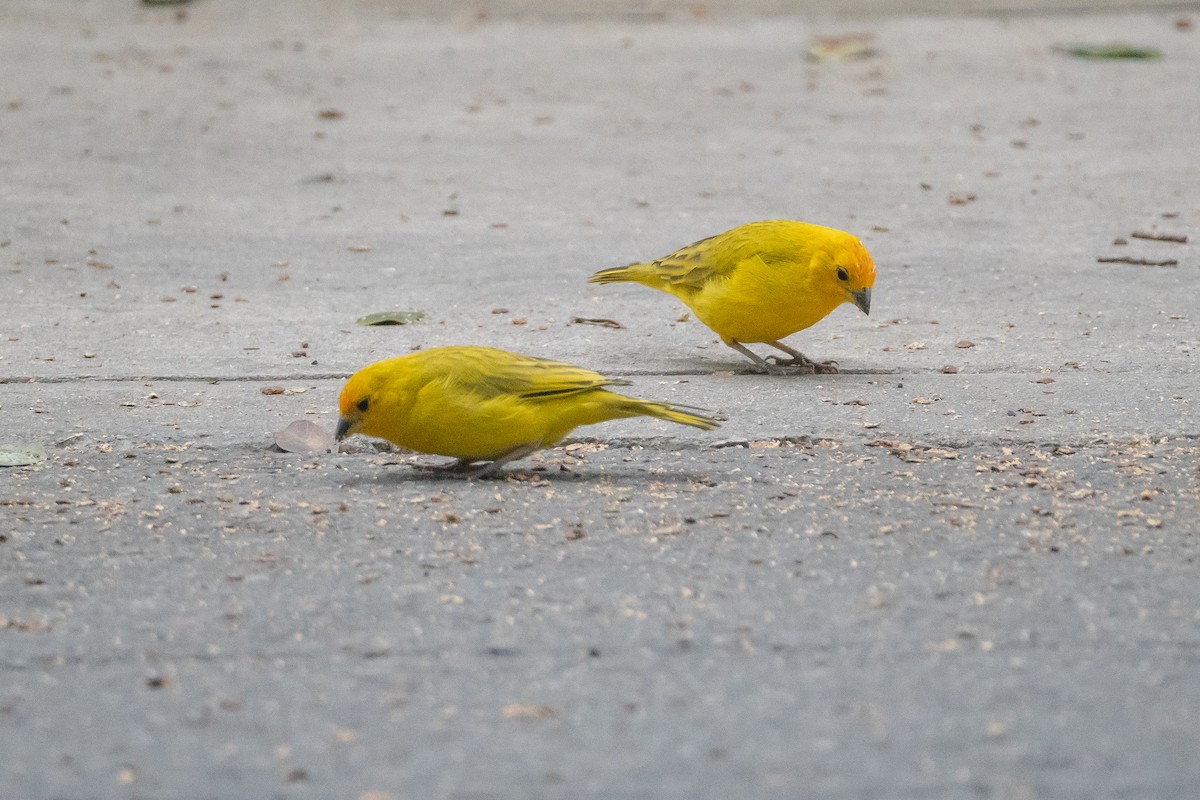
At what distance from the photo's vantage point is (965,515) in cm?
385

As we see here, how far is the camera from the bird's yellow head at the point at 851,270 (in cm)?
511

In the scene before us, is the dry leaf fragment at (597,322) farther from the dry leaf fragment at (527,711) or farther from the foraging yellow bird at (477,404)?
the dry leaf fragment at (527,711)

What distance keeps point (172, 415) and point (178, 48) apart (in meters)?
7.13

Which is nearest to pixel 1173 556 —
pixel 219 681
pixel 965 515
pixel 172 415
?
pixel 965 515

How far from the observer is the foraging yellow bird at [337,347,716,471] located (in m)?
3.97

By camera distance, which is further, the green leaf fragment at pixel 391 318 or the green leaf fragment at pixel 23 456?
the green leaf fragment at pixel 391 318

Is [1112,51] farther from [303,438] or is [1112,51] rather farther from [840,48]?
[303,438]

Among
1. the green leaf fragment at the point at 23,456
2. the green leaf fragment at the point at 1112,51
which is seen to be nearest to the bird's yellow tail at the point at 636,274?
the green leaf fragment at the point at 23,456

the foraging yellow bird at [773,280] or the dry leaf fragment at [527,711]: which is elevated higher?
the foraging yellow bird at [773,280]

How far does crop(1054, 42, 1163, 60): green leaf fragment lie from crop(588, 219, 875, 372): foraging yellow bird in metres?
6.43

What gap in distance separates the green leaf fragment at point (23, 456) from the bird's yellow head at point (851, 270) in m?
2.55

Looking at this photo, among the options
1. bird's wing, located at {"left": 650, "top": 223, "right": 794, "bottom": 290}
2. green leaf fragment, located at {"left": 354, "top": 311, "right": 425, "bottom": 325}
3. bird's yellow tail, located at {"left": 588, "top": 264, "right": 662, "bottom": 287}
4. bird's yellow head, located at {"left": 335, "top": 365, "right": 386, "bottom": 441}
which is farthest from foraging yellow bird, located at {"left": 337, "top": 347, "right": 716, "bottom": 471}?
green leaf fragment, located at {"left": 354, "top": 311, "right": 425, "bottom": 325}

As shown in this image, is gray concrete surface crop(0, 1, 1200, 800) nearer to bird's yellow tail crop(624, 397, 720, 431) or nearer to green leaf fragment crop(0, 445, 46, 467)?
green leaf fragment crop(0, 445, 46, 467)

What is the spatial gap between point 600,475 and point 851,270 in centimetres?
136
